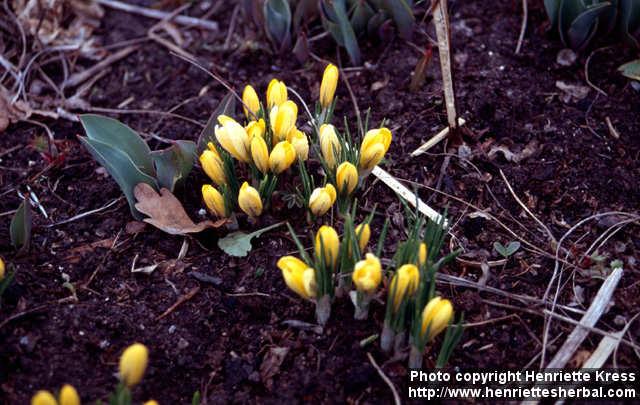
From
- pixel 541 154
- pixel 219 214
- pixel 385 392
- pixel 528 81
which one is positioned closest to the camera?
pixel 385 392

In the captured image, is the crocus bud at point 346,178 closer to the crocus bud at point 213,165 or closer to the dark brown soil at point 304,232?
the dark brown soil at point 304,232

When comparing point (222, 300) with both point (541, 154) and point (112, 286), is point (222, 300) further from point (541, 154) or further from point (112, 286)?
point (541, 154)

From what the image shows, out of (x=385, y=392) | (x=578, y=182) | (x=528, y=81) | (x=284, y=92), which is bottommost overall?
(x=385, y=392)

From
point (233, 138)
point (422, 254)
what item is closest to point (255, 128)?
point (233, 138)

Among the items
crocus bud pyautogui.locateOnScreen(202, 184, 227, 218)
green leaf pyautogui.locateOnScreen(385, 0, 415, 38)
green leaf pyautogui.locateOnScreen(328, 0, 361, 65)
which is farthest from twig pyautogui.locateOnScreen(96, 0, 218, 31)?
crocus bud pyautogui.locateOnScreen(202, 184, 227, 218)

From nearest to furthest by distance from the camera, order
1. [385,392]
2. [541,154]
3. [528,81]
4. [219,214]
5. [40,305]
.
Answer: [385,392] < [40,305] < [219,214] < [541,154] < [528,81]

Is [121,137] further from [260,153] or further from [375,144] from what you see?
[375,144]

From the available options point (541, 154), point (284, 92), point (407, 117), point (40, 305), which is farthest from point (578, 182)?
point (40, 305)

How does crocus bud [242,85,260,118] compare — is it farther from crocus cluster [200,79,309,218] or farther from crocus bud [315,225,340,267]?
crocus bud [315,225,340,267]
